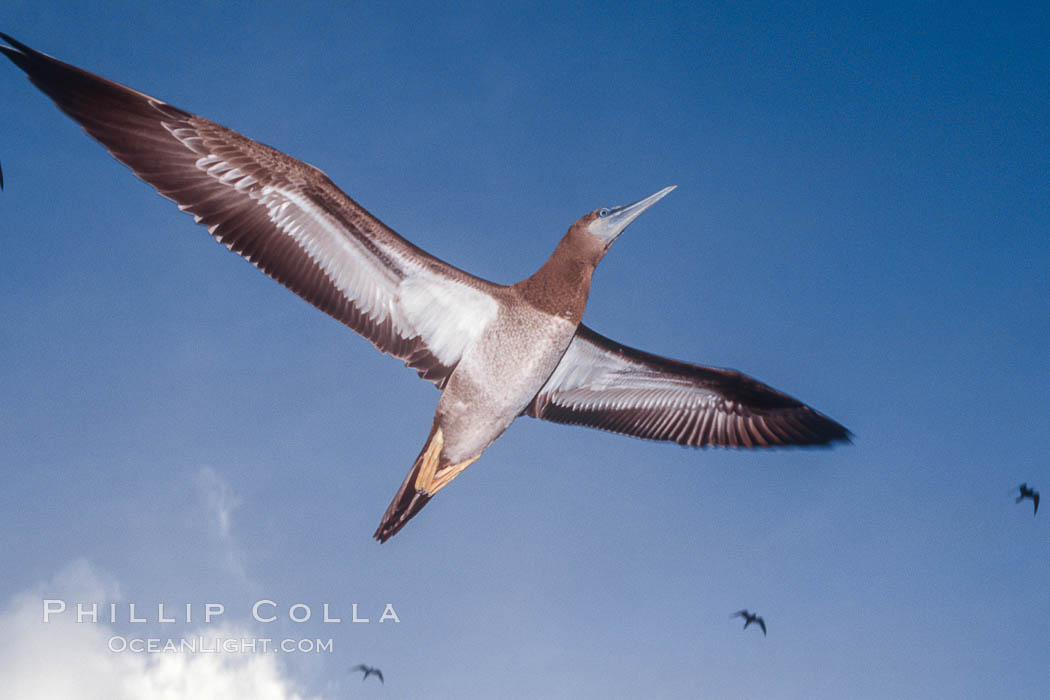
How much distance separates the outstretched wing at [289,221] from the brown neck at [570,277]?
0.80 meters

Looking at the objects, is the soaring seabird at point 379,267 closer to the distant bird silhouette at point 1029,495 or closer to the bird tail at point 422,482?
the bird tail at point 422,482

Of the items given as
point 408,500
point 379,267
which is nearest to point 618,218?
point 379,267

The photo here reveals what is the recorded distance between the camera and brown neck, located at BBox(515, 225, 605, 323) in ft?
23.5

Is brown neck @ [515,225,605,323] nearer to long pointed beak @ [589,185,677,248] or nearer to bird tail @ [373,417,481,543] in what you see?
long pointed beak @ [589,185,677,248]

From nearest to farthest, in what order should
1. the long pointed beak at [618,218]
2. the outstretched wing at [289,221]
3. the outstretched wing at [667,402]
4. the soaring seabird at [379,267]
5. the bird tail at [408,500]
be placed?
the outstretched wing at [289,221]
the soaring seabird at [379,267]
the long pointed beak at [618,218]
the bird tail at [408,500]
the outstretched wing at [667,402]

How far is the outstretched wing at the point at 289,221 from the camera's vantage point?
6434 millimetres

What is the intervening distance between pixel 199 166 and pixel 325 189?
3.79ft

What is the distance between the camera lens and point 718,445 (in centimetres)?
954

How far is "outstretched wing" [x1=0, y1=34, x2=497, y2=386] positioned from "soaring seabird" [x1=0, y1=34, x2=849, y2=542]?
0.04 feet

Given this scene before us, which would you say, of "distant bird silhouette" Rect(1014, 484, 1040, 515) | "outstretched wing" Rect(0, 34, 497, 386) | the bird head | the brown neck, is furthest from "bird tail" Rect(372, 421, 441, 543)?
"distant bird silhouette" Rect(1014, 484, 1040, 515)

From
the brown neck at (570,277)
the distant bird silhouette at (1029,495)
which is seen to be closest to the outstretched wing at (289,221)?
the brown neck at (570,277)

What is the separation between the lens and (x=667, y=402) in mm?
9852

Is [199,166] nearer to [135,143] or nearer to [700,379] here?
[135,143]

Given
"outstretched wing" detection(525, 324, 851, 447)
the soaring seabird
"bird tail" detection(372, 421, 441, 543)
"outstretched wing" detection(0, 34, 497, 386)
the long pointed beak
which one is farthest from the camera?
"outstretched wing" detection(525, 324, 851, 447)
